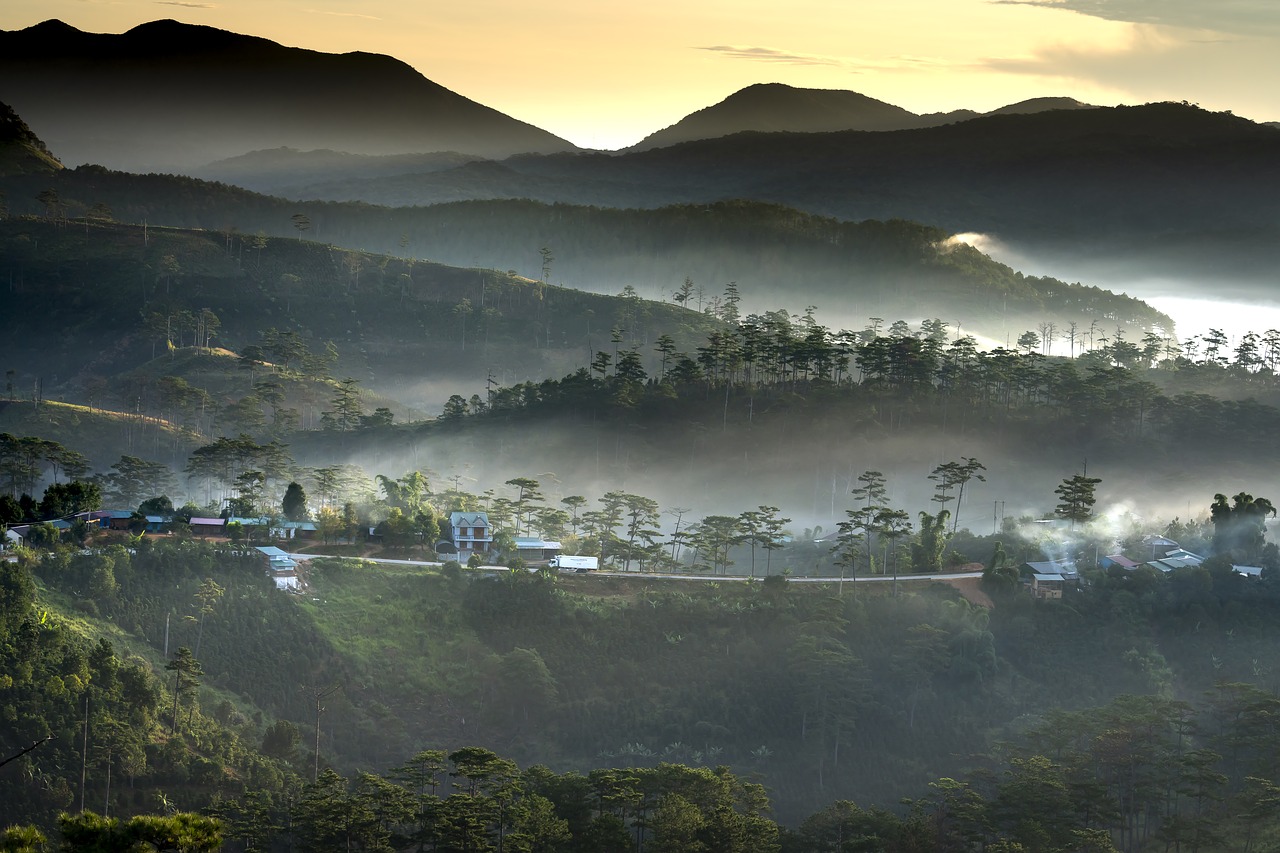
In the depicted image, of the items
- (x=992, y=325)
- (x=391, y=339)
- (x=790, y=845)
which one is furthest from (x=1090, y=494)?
(x=992, y=325)

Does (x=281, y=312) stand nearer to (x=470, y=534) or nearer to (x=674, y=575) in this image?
(x=470, y=534)

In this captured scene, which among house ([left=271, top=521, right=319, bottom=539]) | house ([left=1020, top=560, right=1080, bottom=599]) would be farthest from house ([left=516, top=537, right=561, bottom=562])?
house ([left=1020, top=560, right=1080, bottom=599])

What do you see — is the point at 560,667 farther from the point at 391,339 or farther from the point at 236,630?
the point at 391,339

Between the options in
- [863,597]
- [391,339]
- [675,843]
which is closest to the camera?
[675,843]

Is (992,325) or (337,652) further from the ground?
(992,325)

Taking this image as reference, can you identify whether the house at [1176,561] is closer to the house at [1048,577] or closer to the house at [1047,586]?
the house at [1048,577]

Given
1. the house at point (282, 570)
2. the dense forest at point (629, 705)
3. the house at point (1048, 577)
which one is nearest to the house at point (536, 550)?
the dense forest at point (629, 705)

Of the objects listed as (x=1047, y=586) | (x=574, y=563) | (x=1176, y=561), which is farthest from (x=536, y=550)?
(x=1176, y=561)

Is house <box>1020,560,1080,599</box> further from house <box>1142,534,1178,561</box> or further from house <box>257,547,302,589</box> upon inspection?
house <box>257,547,302,589</box>
